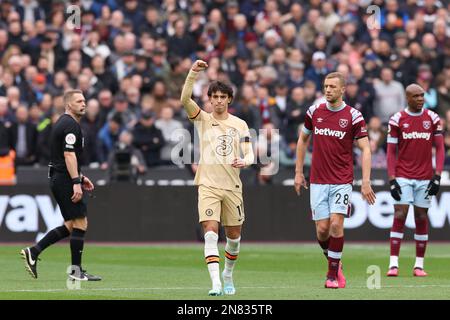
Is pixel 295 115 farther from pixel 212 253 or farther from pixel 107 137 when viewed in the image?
pixel 212 253

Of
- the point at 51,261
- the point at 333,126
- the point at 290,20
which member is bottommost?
the point at 51,261

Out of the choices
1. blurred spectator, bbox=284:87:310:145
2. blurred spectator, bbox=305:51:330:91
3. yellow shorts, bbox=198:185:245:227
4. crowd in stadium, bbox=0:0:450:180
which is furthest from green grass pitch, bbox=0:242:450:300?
blurred spectator, bbox=305:51:330:91

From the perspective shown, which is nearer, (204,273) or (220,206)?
(220,206)

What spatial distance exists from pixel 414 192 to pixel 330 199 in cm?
303

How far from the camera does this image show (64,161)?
17344mm

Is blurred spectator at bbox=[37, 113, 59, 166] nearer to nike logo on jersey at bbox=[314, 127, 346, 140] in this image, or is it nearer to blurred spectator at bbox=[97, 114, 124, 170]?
blurred spectator at bbox=[97, 114, 124, 170]

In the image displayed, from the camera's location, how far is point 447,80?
2936 cm

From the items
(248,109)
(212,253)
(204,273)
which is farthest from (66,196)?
(248,109)

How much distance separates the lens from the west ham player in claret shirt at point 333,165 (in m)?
15.9

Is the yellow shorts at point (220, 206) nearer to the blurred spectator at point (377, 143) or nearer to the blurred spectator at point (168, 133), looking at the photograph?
the blurred spectator at point (168, 133)

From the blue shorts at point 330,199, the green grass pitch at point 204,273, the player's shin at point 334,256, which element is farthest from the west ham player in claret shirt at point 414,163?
the player's shin at point 334,256
